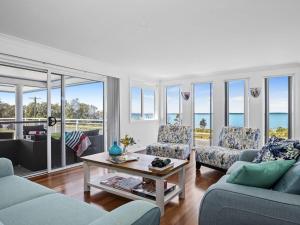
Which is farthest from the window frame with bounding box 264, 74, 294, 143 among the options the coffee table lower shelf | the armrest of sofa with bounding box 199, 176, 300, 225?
the armrest of sofa with bounding box 199, 176, 300, 225

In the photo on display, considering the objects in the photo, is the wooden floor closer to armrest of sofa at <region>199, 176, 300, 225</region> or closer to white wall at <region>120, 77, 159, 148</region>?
armrest of sofa at <region>199, 176, 300, 225</region>

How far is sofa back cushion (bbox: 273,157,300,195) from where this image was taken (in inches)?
53.6

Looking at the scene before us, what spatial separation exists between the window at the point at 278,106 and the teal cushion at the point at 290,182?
13.2 ft

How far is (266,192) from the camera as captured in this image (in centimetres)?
140

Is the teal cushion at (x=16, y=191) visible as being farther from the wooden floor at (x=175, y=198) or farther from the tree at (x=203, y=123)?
the tree at (x=203, y=123)

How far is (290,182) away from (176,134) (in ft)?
11.0

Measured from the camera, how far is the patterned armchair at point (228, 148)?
133 inches

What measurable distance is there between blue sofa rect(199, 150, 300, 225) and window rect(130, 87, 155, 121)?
4180 millimetres

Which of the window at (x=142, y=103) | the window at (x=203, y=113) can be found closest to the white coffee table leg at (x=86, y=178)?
the window at (x=142, y=103)

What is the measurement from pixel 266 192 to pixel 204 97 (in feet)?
15.6

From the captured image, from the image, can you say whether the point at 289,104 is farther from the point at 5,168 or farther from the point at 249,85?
the point at 5,168

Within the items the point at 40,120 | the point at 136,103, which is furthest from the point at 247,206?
the point at 136,103

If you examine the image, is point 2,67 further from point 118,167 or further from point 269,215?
point 269,215

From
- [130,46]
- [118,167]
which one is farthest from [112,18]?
[118,167]
